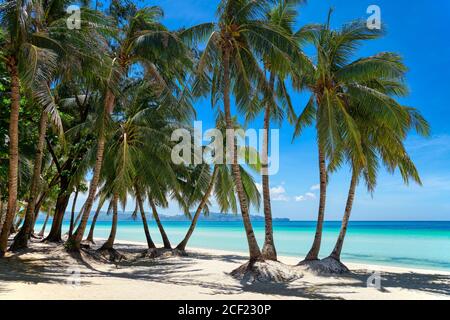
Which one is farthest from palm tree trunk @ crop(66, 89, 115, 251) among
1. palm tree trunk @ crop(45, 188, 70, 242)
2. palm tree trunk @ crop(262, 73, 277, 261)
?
palm tree trunk @ crop(262, 73, 277, 261)

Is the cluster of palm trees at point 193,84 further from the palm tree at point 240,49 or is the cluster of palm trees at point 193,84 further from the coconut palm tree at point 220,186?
the coconut palm tree at point 220,186

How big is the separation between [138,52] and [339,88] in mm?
6795

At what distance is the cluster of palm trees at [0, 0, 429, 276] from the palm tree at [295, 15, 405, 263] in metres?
0.04

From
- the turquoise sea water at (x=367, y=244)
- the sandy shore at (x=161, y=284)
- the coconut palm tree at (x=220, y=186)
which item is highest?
the coconut palm tree at (x=220, y=186)

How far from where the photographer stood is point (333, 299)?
27.0 feet

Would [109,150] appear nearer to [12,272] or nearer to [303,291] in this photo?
[12,272]

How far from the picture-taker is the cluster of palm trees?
436 inches

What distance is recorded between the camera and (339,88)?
44.2 ft

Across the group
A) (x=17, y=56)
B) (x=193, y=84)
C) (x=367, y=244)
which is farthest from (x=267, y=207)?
(x=367, y=244)

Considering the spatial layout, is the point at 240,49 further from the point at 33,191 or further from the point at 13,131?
the point at 33,191

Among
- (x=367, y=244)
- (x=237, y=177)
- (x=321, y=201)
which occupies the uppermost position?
(x=237, y=177)

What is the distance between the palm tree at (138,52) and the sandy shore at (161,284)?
1.94m

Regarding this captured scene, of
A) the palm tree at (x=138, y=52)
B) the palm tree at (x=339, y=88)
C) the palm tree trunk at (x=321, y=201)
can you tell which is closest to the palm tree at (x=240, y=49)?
the palm tree at (x=138, y=52)

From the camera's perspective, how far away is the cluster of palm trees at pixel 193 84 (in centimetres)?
1107
